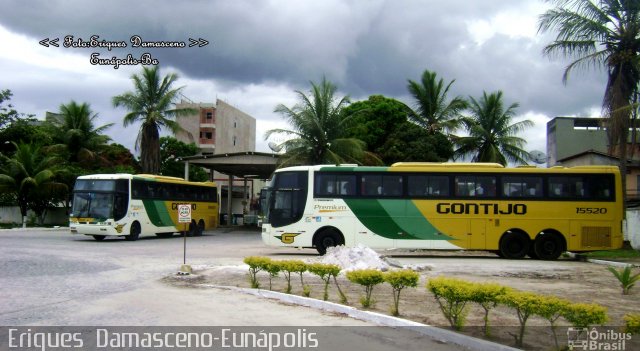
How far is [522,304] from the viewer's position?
7.14 meters

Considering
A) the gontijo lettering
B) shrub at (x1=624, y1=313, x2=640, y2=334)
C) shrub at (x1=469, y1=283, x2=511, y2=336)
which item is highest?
the gontijo lettering

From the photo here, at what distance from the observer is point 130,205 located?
27.6m

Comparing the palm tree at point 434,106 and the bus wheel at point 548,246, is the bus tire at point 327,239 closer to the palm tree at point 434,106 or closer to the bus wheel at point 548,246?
the bus wheel at point 548,246

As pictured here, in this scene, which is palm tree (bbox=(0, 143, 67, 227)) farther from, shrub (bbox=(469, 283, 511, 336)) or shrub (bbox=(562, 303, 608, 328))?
shrub (bbox=(562, 303, 608, 328))

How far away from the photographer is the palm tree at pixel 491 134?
4056cm

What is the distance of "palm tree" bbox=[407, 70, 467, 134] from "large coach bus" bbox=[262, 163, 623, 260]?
21118 mm

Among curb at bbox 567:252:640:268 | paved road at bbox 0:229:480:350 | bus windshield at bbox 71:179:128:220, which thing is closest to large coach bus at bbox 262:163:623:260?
curb at bbox 567:252:640:268

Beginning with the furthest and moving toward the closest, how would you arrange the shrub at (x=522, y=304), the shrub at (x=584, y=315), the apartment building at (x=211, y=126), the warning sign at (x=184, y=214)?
the apartment building at (x=211, y=126) < the warning sign at (x=184, y=214) < the shrub at (x=522, y=304) < the shrub at (x=584, y=315)

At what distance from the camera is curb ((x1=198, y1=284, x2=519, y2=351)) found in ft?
23.4

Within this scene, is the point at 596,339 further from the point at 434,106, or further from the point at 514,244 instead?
the point at 434,106

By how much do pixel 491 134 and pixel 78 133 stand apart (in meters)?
30.8

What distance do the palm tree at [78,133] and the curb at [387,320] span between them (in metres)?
38.2

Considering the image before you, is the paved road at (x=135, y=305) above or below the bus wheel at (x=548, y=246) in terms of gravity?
below

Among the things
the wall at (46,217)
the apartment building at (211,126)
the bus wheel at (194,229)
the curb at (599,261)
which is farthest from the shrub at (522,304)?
the apartment building at (211,126)
